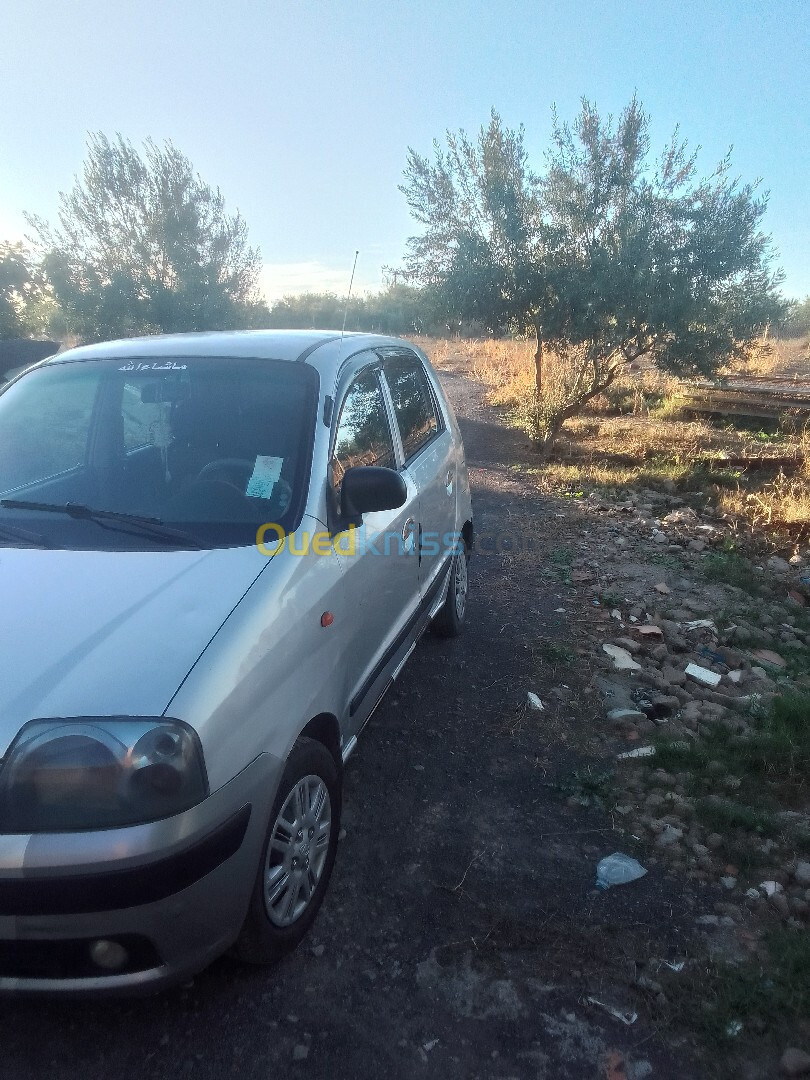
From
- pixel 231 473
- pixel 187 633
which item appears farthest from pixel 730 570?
pixel 187 633

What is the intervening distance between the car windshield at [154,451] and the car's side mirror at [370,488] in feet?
0.56

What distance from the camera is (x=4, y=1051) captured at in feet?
6.52

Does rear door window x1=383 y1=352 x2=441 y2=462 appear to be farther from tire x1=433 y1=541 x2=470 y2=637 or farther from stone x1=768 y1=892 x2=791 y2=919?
stone x1=768 y1=892 x2=791 y2=919

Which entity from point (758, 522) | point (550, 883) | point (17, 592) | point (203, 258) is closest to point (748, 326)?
point (758, 522)

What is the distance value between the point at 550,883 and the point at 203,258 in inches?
848

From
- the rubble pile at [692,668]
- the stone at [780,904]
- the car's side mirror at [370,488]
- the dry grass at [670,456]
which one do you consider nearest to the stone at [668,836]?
the rubble pile at [692,668]

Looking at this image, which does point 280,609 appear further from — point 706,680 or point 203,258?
point 203,258

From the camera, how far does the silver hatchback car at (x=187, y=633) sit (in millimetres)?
1677

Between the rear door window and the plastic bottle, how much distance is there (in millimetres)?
2023

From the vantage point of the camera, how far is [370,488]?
8.40 ft

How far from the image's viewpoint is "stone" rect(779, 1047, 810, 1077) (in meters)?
1.96

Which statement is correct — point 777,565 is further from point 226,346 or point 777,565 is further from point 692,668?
point 226,346

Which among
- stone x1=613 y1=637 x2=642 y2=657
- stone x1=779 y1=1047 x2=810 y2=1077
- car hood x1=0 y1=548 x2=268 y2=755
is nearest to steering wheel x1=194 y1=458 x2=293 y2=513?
car hood x1=0 y1=548 x2=268 y2=755

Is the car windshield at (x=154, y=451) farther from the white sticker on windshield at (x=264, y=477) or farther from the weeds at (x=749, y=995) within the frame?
the weeds at (x=749, y=995)
